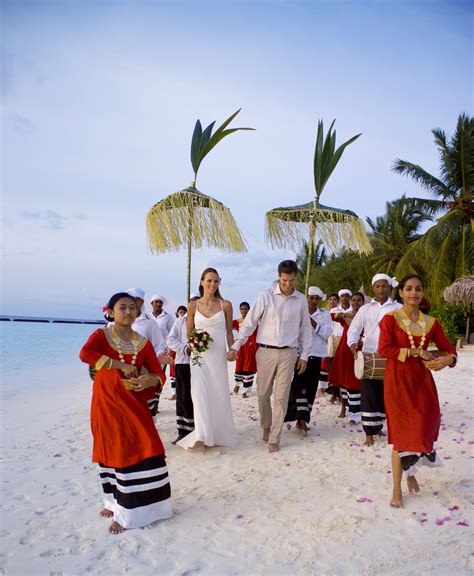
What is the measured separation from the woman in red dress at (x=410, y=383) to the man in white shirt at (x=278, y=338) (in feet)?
5.95

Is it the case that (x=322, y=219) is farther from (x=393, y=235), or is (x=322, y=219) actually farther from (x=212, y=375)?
(x=393, y=235)

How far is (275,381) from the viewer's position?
6.33m

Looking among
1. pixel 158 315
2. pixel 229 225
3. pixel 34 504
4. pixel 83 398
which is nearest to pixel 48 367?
pixel 83 398

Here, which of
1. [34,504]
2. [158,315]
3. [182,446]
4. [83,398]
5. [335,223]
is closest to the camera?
[34,504]

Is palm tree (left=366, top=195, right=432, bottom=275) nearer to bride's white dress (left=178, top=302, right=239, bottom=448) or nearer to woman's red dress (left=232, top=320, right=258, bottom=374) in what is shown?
woman's red dress (left=232, top=320, right=258, bottom=374)

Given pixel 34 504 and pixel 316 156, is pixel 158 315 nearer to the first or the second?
pixel 316 156

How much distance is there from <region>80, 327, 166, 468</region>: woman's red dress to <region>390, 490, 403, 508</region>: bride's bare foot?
6.40 feet

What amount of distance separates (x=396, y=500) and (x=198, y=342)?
104 inches

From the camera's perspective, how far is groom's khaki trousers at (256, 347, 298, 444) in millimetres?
6102

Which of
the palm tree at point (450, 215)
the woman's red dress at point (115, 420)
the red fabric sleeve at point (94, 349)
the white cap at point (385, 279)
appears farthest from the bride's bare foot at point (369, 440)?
the palm tree at point (450, 215)

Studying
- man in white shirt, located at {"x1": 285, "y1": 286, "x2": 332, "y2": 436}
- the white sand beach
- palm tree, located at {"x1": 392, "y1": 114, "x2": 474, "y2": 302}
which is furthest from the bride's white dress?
palm tree, located at {"x1": 392, "y1": 114, "x2": 474, "y2": 302}

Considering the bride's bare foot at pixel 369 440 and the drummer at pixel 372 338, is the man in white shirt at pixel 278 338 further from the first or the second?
the bride's bare foot at pixel 369 440

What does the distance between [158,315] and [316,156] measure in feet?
12.8

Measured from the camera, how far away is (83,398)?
1255 centimetres
